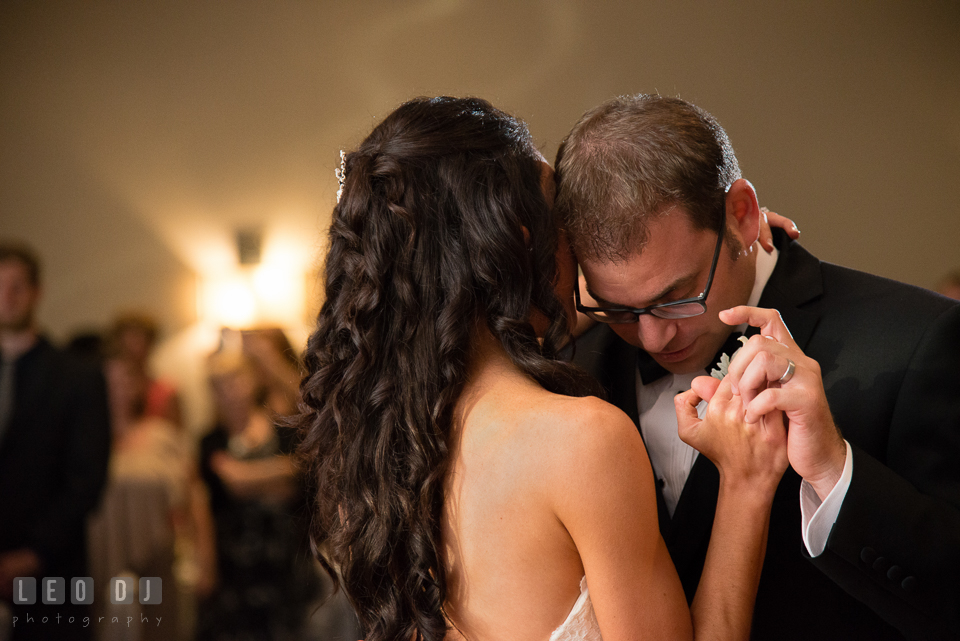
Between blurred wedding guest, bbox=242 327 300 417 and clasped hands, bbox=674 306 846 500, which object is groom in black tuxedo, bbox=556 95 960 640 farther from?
blurred wedding guest, bbox=242 327 300 417

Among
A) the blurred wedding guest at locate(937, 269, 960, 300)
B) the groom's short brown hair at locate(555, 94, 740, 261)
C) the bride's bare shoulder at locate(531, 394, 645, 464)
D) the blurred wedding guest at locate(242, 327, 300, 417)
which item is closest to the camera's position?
the bride's bare shoulder at locate(531, 394, 645, 464)

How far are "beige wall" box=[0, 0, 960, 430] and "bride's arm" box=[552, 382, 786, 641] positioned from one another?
13.0 ft

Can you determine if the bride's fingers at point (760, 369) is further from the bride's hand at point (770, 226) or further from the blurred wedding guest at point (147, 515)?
the blurred wedding guest at point (147, 515)

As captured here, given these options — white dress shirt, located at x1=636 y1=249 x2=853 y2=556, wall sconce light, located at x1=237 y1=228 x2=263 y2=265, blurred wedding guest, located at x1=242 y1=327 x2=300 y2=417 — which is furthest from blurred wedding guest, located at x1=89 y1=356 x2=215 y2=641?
white dress shirt, located at x1=636 y1=249 x2=853 y2=556

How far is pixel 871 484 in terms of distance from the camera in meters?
1.20

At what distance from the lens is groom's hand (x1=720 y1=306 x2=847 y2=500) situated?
3.60 feet

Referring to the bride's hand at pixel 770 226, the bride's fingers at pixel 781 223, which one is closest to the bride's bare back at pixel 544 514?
the bride's hand at pixel 770 226

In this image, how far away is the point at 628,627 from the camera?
1123mm

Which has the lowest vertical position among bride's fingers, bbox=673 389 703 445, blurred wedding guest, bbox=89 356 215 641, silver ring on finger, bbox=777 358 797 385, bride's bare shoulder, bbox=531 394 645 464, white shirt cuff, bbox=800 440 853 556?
blurred wedding guest, bbox=89 356 215 641

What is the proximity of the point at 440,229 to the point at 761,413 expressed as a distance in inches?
23.1

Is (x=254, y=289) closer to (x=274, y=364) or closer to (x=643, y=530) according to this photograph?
(x=274, y=364)

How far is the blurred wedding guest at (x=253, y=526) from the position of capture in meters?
4.47

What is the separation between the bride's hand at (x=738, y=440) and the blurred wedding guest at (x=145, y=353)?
14.5 feet

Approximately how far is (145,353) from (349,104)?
2.24 m
